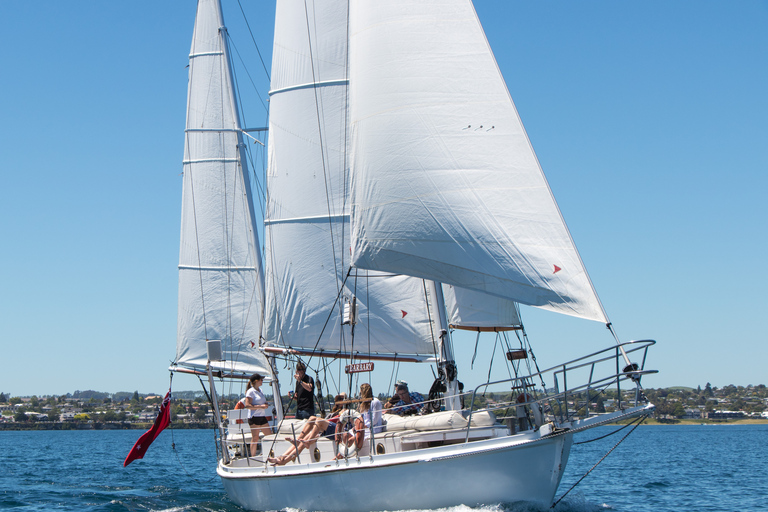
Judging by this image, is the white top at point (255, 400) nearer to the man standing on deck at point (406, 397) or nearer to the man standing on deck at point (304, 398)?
the man standing on deck at point (304, 398)

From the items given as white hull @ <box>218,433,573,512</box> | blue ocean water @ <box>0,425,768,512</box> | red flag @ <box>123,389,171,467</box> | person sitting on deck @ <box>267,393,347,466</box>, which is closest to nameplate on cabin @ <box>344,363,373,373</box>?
person sitting on deck @ <box>267,393,347,466</box>

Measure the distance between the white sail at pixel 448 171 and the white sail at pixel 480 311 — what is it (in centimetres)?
329

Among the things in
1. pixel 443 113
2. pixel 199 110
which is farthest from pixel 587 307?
pixel 199 110

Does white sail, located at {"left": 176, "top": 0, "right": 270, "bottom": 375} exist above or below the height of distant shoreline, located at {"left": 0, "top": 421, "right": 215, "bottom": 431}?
above

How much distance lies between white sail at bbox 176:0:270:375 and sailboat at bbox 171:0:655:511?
4.76m

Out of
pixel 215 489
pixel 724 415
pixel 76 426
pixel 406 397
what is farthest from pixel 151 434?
pixel 724 415

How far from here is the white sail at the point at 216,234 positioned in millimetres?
25969

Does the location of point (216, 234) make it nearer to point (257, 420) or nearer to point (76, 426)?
point (257, 420)

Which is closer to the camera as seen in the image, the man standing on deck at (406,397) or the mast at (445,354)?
the mast at (445,354)

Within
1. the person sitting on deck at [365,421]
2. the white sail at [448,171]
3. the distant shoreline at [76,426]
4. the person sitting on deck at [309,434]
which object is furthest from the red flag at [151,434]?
the distant shoreline at [76,426]

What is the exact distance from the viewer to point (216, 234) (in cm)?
2641

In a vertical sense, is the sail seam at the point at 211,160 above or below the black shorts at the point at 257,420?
above

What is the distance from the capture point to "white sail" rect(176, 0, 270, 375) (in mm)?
25969

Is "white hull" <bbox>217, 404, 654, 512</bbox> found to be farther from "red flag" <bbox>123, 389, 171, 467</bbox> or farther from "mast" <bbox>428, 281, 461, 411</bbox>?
"red flag" <bbox>123, 389, 171, 467</bbox>
